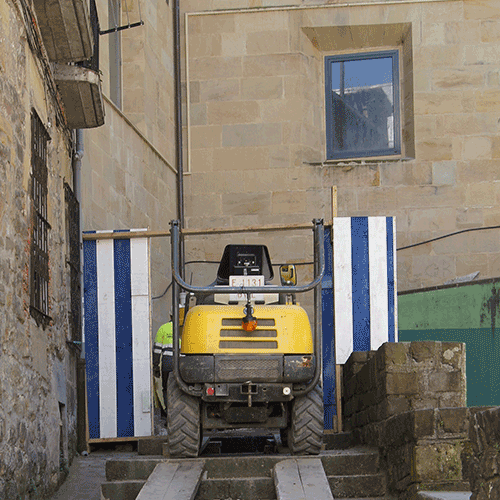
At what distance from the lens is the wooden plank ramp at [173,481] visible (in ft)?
20.2

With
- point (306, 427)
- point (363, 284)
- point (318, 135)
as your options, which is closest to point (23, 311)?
point (306, 427)

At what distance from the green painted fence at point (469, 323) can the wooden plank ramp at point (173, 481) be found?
A: 16.6ft

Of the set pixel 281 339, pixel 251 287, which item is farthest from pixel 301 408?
pixel 251 287

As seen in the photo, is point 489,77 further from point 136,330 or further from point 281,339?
point 281,339

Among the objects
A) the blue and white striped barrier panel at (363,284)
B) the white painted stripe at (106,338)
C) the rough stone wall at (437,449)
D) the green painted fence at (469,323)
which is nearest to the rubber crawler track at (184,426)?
the rough stone wall at (437,449)

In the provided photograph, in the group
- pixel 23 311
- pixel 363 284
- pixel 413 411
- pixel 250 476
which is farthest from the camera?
pixel 363 284

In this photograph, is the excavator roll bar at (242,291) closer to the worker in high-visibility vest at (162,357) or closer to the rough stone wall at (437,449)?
the rough stone wall at (437,449)

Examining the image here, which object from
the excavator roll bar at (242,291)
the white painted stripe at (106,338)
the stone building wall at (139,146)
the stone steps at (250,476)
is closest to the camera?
the stone steps at (250,476)

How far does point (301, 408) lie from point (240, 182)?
25.9ft

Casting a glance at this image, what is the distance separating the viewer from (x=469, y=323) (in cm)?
1156

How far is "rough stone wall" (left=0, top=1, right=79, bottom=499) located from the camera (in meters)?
5.87

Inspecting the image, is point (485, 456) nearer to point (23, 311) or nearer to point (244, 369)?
point (244, 369)

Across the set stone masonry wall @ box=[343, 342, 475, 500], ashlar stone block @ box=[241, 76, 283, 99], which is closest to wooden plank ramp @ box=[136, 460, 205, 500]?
stone masonry wall @ box=[343, 342, 475, 500]

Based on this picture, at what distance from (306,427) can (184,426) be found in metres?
0.95
